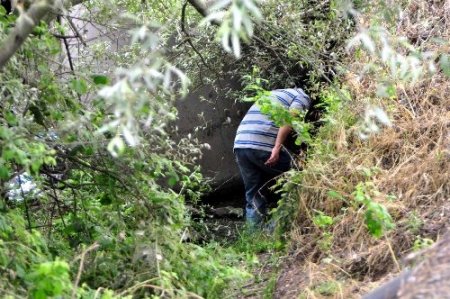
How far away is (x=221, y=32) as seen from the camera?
2.41m

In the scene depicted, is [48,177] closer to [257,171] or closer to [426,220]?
[426,220]

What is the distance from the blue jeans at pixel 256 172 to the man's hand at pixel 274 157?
0.32 ft

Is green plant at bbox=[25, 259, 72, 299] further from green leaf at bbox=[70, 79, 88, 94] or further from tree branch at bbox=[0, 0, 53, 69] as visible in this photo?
green leaf at bbox=[70, 79, 88, 94]

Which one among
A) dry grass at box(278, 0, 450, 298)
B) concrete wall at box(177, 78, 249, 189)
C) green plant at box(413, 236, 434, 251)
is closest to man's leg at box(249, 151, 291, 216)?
dry grass at box(278, 0, 450, 298)

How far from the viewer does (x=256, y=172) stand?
802 centimetres

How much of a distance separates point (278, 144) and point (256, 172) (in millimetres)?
706

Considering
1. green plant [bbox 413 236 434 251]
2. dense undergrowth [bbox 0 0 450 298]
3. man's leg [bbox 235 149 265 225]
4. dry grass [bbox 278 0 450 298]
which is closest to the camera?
dense undergrowth [bbox 0 0 450 298]

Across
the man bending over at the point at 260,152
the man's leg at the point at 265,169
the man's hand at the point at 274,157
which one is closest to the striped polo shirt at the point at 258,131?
the man bending over at the point at 260,152

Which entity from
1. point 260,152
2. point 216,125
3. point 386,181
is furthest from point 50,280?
point 216,125

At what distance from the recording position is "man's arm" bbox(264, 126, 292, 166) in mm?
7418

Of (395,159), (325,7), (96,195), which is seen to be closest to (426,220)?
(395,159)

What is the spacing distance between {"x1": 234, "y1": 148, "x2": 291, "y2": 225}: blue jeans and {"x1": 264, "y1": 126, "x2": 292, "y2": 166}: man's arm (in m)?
0.13

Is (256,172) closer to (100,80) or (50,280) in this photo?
(100,80)

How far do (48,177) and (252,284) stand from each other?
5.77ft
